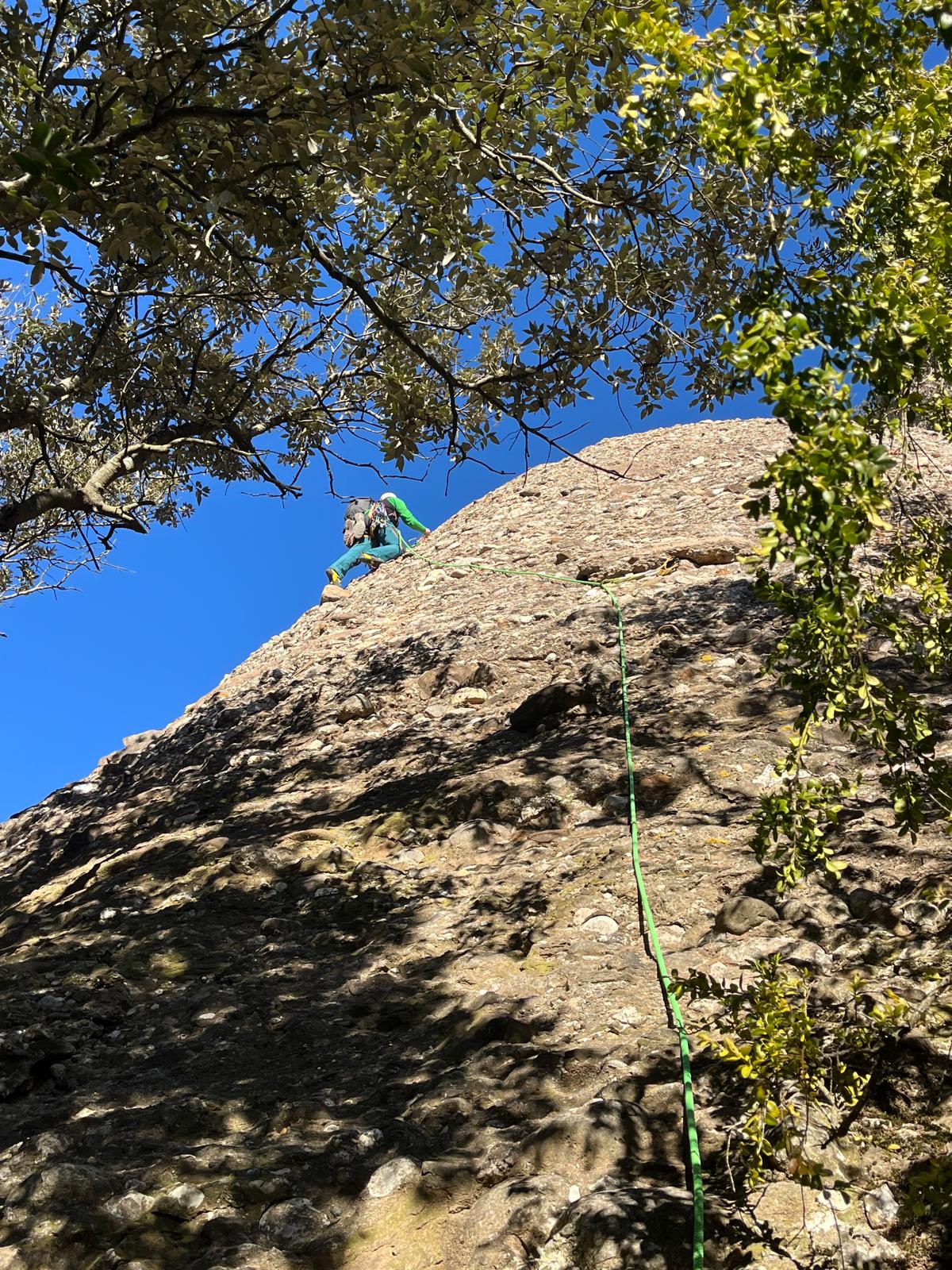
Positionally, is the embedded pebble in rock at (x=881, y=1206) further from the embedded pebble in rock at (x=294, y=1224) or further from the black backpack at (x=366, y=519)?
the black backpack at (x=366, y=519)

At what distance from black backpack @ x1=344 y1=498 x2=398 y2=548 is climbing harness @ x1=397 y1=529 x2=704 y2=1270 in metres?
6.64

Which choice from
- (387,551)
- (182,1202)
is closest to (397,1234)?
(182,1202)

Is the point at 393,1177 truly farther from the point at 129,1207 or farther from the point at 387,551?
the point at 387,551

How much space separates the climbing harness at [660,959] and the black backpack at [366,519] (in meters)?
6.64

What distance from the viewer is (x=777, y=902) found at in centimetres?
525

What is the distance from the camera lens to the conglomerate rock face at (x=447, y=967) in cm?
351

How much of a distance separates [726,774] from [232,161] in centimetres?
485

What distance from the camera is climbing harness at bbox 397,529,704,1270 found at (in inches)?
A: 117

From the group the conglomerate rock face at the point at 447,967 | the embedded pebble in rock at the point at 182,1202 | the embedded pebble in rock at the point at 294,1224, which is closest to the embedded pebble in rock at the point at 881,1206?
the conglomerate rock face at the point at 447,967

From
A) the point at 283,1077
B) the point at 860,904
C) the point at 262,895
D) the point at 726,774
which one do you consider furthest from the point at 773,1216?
the point at 262,895

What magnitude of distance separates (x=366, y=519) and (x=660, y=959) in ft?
54.9

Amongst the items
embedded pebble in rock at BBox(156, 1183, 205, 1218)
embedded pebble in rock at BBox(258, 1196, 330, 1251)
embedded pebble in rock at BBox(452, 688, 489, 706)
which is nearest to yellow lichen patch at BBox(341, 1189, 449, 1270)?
embedded pebble in rock at BBox(258, 1196, 330, 1251)

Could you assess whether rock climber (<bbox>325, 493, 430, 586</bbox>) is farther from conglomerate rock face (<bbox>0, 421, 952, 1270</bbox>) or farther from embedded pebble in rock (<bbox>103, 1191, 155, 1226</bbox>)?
embedded pebble in rock (<bbox>103, 1191, 155, 1226</bbox>)

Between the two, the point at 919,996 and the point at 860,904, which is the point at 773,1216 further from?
the point at 860,904
